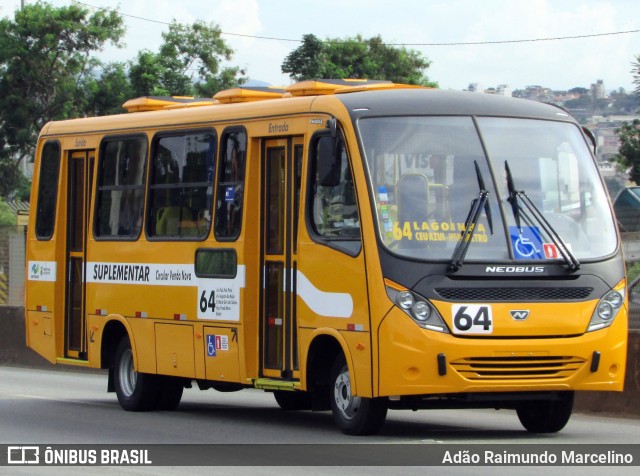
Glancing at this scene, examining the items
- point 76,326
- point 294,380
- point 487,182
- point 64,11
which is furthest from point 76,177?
point 64,11

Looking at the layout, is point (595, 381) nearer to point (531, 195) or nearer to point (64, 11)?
point (531, 195)

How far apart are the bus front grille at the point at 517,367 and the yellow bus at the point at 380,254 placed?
1 cm

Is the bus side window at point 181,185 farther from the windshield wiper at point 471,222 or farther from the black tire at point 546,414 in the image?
the black tire at point 546,414

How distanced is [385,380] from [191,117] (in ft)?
15.4

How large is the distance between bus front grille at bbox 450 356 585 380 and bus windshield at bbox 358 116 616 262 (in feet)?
2.84

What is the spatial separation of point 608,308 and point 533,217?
1.01 m

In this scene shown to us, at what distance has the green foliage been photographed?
43.1 m

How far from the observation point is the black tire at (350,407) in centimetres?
1248

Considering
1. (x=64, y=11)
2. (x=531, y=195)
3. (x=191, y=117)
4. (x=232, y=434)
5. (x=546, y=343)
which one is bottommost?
(x=232, y=434)

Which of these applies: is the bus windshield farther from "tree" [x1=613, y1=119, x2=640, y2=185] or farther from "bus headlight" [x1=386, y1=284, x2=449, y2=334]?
"tree" [x1=613, y1=119, x2=640, y2=185]

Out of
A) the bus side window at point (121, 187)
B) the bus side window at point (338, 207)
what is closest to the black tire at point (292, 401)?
the bus side window at point (121, 187)

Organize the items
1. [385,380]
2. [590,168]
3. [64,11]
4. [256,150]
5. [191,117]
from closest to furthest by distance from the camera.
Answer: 1. [385,380]
2. [590,168]
3. [256,150]
4. [191,117]
5. [64,11]

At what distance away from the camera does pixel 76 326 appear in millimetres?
17609

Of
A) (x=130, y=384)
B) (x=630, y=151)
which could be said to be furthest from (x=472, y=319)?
(x=630, y=151)
